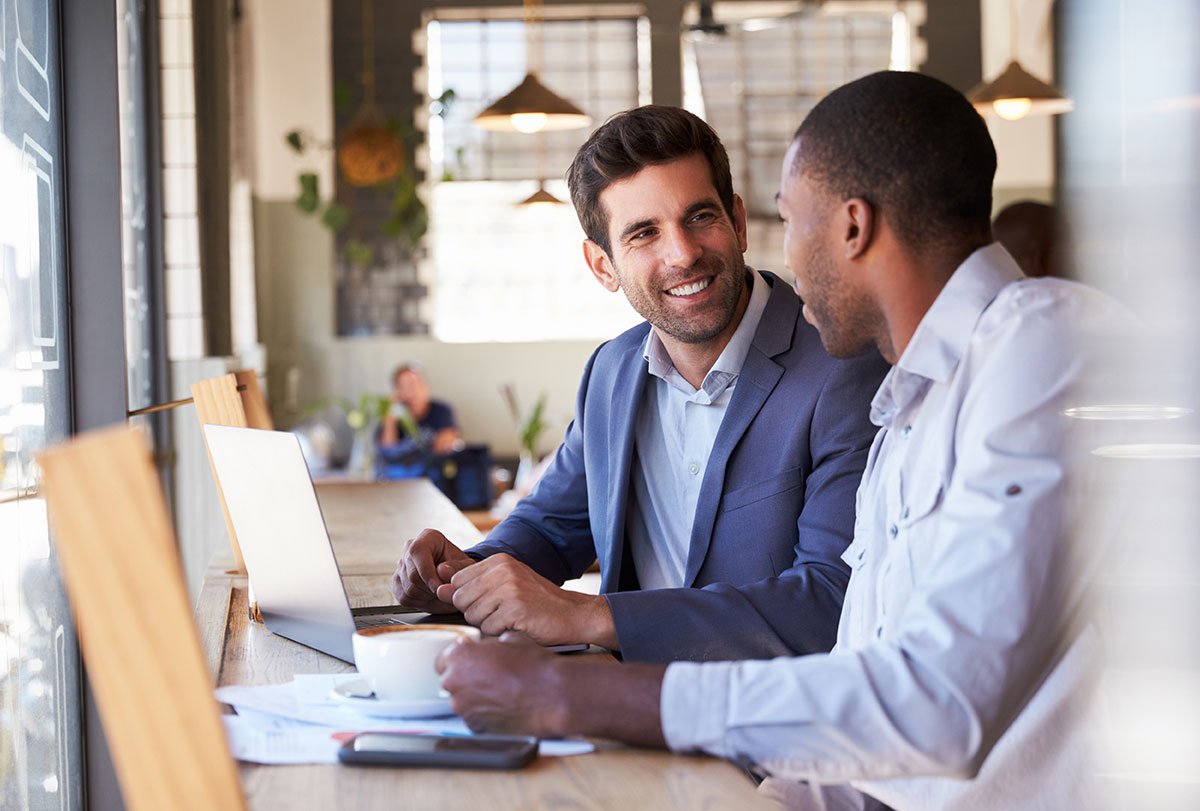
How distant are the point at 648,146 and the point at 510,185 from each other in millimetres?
6489

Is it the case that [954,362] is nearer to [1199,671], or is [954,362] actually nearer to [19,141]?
[19,141]

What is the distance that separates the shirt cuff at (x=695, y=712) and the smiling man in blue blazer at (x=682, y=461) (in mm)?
368

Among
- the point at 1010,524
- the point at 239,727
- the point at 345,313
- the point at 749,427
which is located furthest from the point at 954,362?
the point at 345,313

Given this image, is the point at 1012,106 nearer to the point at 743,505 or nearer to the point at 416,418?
the point at 416,418

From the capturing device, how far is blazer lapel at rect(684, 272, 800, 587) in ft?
5.68

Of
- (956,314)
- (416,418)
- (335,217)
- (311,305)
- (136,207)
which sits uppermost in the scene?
(335,217)

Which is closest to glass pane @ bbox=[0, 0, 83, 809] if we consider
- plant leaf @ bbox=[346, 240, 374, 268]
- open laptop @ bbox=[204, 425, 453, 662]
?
open laptop @ bbox=[204, 425, 453, 662]

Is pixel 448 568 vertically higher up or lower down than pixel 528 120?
lower down

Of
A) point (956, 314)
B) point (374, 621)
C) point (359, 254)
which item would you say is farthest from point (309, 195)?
point (956, 314)

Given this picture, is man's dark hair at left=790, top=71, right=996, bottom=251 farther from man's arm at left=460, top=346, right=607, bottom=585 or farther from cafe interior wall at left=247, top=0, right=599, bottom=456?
cafe interior wall at left=247, top=0, right=599, bottom=456

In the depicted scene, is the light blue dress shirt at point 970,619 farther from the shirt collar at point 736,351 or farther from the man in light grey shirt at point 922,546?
the shirt collar at point 736,351

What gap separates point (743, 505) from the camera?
67.7 inches

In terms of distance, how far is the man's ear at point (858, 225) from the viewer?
1256mm

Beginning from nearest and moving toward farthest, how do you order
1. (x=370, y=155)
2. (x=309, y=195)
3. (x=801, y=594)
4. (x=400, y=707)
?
(x=400, y=707) < (x=801, y=594) < (x=370, y=155) < (x=309, y=195)
